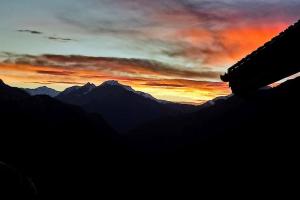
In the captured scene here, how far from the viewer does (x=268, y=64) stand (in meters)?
4.78

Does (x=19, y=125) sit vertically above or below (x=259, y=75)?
below

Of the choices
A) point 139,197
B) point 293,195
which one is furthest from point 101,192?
point 293,195

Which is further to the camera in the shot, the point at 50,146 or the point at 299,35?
the point at 50,146

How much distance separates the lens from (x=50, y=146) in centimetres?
18775

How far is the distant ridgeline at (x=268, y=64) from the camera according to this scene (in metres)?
4.36

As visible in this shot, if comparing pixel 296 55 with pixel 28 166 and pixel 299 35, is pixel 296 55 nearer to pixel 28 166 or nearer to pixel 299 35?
pixel 299 35

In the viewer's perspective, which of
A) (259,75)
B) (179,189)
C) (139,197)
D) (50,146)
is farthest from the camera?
(50,146)

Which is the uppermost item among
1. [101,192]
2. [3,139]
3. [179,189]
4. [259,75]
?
[259,75]

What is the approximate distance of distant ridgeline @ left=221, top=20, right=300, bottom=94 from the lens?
4359 millimetres

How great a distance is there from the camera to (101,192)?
169m

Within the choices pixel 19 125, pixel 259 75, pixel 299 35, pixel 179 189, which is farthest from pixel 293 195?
pixel 19 125

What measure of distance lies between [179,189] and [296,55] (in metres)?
132

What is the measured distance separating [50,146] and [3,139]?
22938mm

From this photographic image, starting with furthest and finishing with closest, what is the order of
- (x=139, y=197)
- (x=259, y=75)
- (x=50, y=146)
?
(x=50, y=146), (x=139, y=197), (x=259, y=75)
